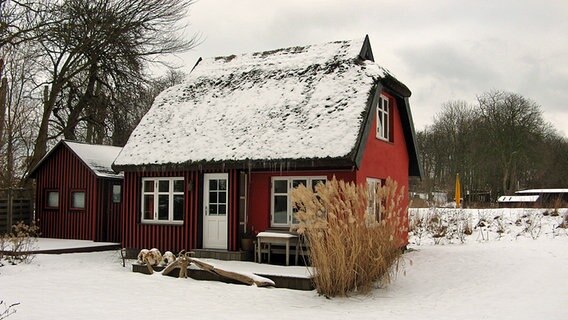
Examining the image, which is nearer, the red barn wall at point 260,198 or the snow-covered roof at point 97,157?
the red barn wall at point 260,198

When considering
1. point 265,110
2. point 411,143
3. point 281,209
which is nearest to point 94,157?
point 265,110

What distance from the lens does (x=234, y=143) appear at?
46.2ft

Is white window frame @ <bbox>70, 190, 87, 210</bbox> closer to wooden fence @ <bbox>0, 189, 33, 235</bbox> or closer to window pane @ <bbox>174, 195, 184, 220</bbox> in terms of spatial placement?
wooden fence @ <bbox>0, 189, 33, 235</bbox>

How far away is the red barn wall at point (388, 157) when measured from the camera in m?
13.7

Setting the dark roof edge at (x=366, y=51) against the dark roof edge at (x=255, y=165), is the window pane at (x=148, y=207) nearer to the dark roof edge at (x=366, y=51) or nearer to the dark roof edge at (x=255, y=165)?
the dark roof edge at (x=255, y=165)

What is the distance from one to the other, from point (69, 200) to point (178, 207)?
6553 mm

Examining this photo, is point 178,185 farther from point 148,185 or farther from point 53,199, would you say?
point 53,199

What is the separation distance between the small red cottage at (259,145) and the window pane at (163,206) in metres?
0.03

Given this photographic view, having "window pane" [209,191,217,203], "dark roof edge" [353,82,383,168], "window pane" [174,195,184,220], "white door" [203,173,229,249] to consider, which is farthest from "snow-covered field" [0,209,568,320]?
"dark roof edge" [353,82,383,168]

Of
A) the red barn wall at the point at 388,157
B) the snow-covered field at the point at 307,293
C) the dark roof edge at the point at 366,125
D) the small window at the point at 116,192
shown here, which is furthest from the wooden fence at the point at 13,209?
the dark roof edge at the point at 366,125

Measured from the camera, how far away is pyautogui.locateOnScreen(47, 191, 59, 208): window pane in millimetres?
20125

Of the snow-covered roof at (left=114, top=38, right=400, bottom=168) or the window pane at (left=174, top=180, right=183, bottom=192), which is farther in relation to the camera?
the window pane at (left=174, top=180, right=183, bottom=192)

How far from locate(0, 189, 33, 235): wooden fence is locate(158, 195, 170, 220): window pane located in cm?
749

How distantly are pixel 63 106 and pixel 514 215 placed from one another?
19.5 metres
